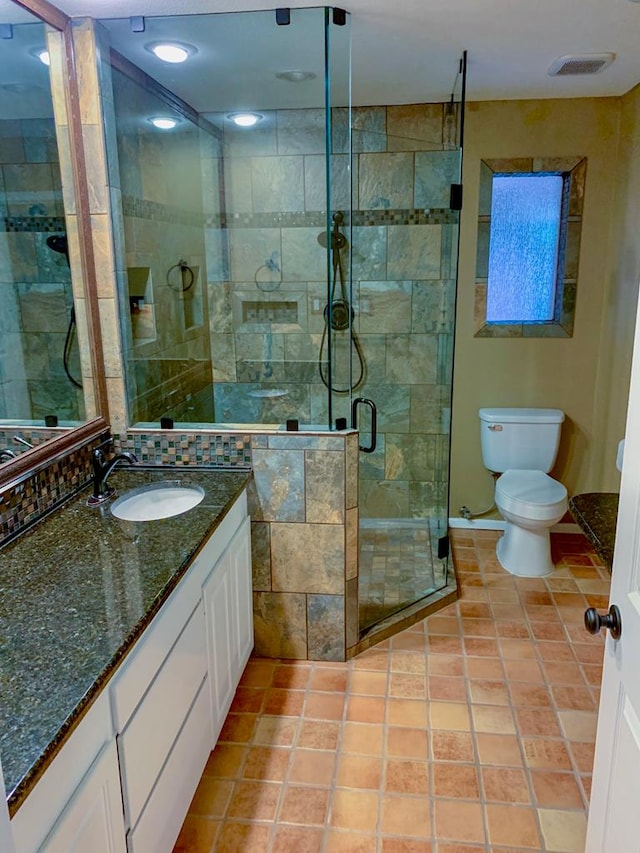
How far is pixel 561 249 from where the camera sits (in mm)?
3557

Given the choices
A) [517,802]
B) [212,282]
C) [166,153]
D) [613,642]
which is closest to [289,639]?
[517,802]

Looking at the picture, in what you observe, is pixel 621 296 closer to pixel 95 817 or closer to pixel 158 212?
pixel 158 212

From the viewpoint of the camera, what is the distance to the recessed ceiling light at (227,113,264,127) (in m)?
3.29

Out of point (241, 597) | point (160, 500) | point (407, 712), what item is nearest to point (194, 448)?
point (160, 500)

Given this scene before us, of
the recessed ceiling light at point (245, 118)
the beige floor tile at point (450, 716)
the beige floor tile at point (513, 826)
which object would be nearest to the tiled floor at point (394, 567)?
the beige floor tile at point (450, 716)

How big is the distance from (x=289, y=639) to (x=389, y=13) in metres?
2.44

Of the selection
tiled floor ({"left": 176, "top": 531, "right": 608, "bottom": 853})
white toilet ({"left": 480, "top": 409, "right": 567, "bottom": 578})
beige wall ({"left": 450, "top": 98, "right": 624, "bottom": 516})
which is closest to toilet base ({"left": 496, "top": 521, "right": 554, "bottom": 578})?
white toilet ({"left": 480, "top": 409, "right": 567, "bottom": 578})

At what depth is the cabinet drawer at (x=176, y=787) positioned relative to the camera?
1.54m

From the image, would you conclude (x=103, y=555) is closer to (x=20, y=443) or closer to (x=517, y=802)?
(x=20, y=443)

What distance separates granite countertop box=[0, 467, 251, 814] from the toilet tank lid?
184 centimetres

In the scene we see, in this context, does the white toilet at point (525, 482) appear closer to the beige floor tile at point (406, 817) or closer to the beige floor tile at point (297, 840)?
the beige floor tile at point (406, 817)

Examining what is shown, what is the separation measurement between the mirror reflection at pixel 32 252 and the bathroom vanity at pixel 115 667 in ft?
Answer: 1.41

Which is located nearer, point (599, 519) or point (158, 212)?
point (599, 519)

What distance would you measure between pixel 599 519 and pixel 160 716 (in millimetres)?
1218
